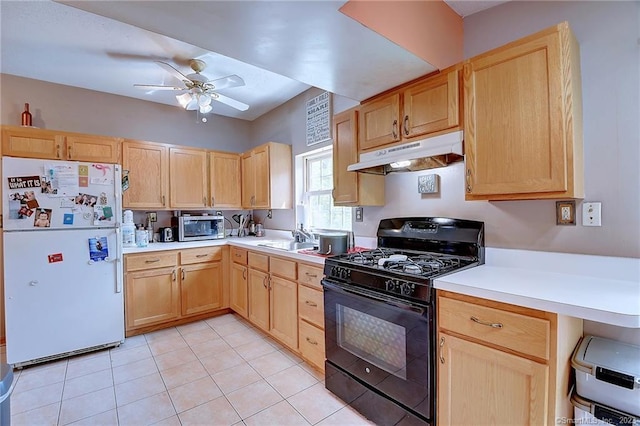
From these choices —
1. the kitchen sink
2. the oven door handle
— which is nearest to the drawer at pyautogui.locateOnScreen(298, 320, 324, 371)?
the oven door handle

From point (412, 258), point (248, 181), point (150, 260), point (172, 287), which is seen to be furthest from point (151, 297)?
point (412, 258)

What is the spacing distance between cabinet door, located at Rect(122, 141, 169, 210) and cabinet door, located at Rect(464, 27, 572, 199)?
3168mm

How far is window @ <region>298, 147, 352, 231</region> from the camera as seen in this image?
9.91 feet

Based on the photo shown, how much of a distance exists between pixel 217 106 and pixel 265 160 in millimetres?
1106

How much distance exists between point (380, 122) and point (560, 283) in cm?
139

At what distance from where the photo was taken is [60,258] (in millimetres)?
2422

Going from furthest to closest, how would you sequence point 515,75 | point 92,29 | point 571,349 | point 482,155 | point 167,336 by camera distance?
point 167,336
point 92,29
point 482,155
point 515,75
point 571,349

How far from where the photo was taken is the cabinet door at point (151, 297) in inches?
113

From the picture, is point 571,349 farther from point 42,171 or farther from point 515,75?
point 42,171

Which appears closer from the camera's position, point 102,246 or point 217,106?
point 102,246

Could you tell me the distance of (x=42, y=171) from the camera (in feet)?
7.75

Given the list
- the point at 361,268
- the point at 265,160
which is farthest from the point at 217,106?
the point at 361,268

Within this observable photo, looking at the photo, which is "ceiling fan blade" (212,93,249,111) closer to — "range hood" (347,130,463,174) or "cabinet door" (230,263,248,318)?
"range hood" (347,130,463,174)

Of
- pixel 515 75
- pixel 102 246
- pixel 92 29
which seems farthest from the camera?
pixel 102 246
